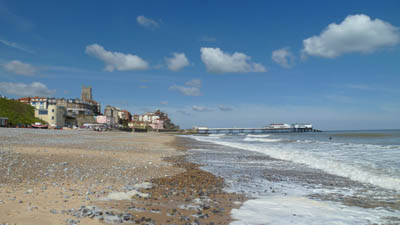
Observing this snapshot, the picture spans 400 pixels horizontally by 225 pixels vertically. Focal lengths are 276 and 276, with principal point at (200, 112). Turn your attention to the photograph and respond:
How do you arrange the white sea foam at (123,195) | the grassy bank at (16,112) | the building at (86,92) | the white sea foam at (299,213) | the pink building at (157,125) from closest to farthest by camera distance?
the white sea foam at (299,213) < the white sea foam at (123,195) < the grassy bank at (16,112) < the pink building at (157,125) < the building at (86,92)

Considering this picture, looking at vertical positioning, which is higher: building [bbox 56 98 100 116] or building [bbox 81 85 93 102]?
building [bbox 81 85 93 102]

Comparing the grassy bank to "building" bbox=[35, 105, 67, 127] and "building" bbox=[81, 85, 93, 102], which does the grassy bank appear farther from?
"building" bbox=[81, 85, 93, 102]

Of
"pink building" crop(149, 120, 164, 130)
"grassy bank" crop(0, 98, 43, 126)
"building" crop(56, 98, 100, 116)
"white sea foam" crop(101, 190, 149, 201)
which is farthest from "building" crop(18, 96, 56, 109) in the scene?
"white sea foam" crop(101, 190, 149, 201)

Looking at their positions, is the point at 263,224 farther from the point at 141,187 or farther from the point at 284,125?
the point at 284,125

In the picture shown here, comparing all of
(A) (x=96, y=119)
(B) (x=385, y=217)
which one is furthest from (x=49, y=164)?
(A) (x=96, y=119)

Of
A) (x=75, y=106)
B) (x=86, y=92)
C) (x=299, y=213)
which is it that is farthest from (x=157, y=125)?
(x=299, y=213)

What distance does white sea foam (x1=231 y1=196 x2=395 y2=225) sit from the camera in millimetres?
4730

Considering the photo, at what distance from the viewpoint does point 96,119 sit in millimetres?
106438

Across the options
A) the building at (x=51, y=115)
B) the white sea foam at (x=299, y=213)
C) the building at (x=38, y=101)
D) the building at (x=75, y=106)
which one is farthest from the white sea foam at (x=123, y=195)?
the building at (x=38, y=101)

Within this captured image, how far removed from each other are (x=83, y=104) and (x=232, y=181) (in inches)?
4439

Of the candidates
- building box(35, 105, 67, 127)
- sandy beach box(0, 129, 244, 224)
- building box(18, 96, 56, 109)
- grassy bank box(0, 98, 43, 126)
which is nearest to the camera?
sandy beach box(0, 129, 244, 224)

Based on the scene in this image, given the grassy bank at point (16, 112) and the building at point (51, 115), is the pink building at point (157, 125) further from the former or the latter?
the grassy bank at point (16, 112)

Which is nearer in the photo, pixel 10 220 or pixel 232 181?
pixel 10 220

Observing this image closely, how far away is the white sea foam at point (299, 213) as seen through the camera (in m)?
4.73
